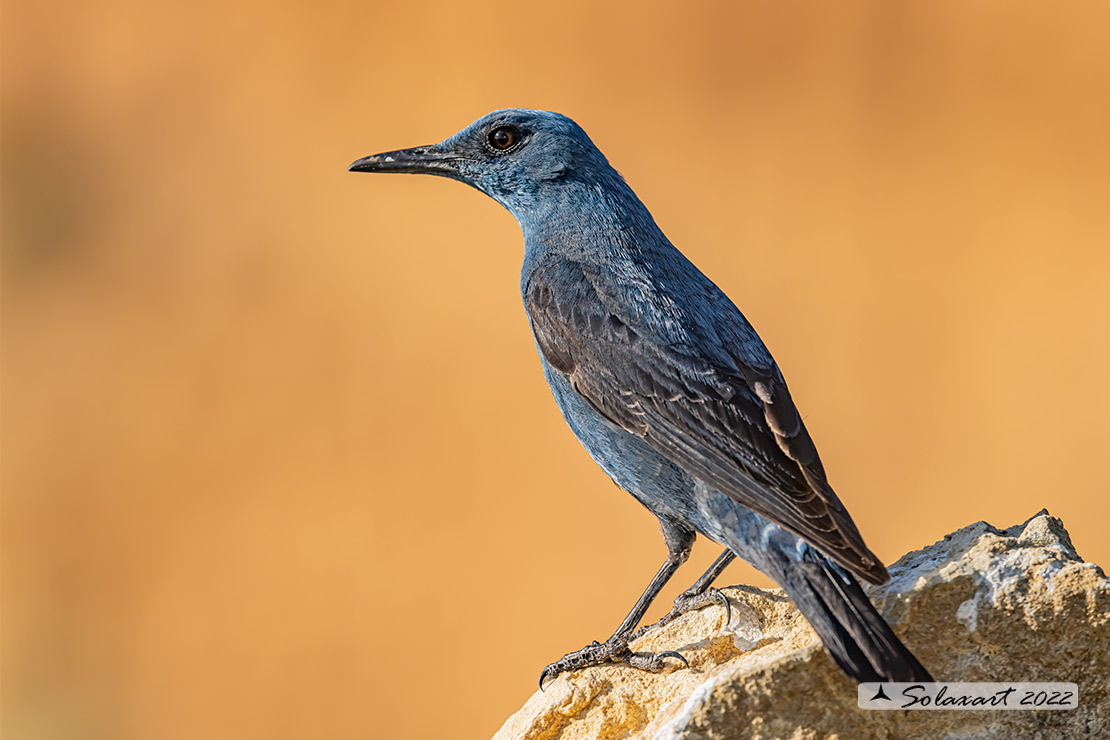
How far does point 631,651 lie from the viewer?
4066mm

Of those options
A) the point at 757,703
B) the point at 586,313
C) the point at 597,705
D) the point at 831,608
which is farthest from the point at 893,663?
the point at 586,313

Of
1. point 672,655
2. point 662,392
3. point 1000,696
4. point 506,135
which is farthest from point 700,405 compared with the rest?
point 506,135

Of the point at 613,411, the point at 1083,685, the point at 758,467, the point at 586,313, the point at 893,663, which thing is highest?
the point at 586,313

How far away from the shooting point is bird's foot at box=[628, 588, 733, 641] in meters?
4.11

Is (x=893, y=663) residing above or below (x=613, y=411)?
below

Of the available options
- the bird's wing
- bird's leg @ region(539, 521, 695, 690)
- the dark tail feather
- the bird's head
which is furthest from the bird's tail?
the bird's head

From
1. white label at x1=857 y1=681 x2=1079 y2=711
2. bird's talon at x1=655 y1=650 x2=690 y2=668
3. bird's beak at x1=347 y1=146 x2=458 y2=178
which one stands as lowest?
white label at x1=857 y1=681 x2=1079 y2=711

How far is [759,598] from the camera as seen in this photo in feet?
13.4

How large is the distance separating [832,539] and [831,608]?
218 millimetres

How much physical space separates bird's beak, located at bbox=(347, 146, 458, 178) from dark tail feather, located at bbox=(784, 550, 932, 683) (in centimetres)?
262

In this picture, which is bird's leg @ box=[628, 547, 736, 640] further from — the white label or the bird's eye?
the bird's eye

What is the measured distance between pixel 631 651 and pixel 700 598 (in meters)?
0.38

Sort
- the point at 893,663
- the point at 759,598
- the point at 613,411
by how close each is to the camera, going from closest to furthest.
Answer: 1. the point at 893,663
2. the point at 613,411
3. the point at 759,598

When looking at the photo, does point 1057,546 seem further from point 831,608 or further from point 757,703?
point 757,703
